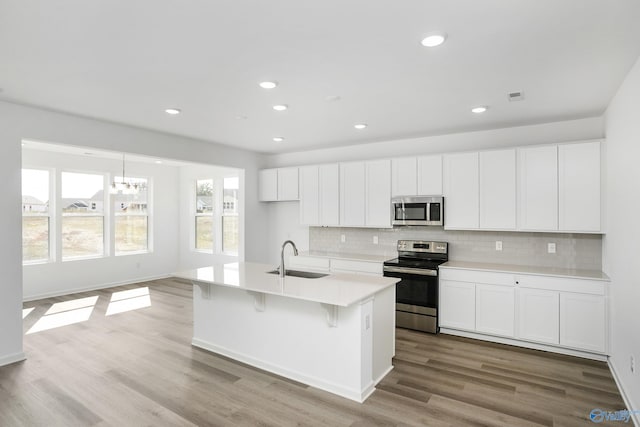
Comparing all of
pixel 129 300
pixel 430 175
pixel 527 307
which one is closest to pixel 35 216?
pixel 129 300

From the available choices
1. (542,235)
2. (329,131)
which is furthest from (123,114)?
(542,235)

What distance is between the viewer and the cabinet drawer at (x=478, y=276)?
13.5 ft

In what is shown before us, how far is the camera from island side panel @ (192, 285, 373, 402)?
3.00 m

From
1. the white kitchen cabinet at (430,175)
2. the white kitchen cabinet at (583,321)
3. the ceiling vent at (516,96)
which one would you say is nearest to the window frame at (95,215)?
the white kitchen cabinet at (430,175)

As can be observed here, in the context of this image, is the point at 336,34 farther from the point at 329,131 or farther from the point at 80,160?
the point at 80,160

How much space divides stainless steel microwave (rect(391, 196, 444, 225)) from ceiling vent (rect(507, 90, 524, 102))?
1.59m

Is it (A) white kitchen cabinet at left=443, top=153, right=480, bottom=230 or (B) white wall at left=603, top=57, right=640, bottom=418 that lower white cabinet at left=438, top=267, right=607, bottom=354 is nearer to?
(B) white wall at left=603, top=57, right=640, bottom=418

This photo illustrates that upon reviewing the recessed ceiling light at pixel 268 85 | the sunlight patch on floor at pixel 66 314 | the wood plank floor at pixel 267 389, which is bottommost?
the wood plank floor at pixel 267 389

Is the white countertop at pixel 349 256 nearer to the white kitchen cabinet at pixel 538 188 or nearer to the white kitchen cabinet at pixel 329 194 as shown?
the white kitchen cabinet at pixel 329 194

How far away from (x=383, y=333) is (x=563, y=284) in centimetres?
206

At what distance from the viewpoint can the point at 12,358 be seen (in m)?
3.71

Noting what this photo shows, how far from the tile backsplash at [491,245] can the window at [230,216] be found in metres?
2.62

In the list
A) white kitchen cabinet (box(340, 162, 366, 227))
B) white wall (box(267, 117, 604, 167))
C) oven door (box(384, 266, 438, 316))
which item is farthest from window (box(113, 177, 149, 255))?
oven door (box(384, 266, 438, 316))

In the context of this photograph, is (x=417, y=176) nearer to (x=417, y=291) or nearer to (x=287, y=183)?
(x=417, y=291)
